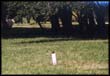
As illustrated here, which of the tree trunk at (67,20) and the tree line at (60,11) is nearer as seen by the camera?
the tree line at (60,11)

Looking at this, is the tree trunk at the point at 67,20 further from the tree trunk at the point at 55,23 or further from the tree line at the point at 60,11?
the tree trunk at the point at 55,23

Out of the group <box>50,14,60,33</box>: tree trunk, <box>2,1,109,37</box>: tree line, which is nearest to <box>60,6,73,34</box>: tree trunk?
<box>2,1,109,37</box>: tree line

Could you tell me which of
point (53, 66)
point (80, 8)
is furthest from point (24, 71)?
point (80, 8)

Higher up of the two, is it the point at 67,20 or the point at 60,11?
the point at 60,11

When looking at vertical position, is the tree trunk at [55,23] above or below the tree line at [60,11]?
below

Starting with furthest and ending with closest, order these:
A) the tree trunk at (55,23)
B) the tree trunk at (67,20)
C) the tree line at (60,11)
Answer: the tree trunk at (55,23) < the tree trunk at (67,20) < the tree line at (60,11)

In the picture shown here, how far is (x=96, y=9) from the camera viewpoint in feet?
143

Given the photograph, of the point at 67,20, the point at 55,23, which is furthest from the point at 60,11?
the point at 55,23

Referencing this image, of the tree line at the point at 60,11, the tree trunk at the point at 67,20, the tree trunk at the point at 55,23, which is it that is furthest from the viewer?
the tree trunk at the point at 55,23

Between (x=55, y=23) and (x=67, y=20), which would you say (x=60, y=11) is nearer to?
(x=67, y=20)

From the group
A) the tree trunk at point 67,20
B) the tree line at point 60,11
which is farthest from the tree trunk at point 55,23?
the tree trunk at point 67,20

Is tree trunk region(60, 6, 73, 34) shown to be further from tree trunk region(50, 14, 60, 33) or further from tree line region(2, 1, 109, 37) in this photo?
tree trunk region(50, 14, 60, 33)

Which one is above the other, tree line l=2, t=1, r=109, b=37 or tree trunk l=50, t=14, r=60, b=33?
tree line l=2, t=1, r=109, b=37

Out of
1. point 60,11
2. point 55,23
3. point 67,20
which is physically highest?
point 60,11
